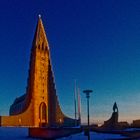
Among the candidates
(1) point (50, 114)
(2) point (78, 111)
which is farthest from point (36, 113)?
(2) point (78, 111)

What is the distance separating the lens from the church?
102m

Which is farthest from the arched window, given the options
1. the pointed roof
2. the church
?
the pointed roof

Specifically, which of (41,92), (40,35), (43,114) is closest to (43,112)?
(43,114)

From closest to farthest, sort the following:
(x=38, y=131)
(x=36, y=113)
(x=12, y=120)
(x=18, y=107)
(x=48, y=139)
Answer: (x=48, y=139) → (x=38, y=131) → (x=12, y=120) → (x=36, y=113) → (x=18, y=107)

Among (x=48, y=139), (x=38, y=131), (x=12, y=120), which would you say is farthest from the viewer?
(x=12, y=120)

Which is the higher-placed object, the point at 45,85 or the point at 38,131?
the point at 45,85

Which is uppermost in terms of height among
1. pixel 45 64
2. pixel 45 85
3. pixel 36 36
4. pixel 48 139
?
pixel 36 36

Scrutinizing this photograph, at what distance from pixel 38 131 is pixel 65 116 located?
2247 inches

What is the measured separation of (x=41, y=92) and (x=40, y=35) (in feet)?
69.2

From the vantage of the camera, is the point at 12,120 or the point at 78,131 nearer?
the point at 78,131

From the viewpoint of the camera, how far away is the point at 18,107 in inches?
5369

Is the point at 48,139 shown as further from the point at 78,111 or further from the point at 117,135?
the point at 78,111

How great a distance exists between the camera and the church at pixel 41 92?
333 ft

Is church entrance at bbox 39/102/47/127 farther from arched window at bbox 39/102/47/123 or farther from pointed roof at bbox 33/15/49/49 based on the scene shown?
pointed roof at bbox 33/15/49/49
